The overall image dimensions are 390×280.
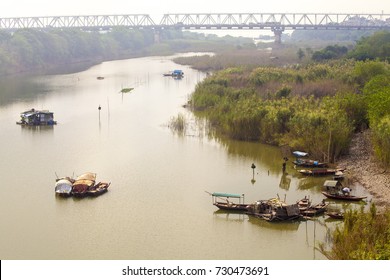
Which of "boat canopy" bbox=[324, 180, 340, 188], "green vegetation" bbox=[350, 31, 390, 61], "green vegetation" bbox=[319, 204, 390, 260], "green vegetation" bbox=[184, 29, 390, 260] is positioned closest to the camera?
"green vegetation" bbox=[319, 204, 390, 260]

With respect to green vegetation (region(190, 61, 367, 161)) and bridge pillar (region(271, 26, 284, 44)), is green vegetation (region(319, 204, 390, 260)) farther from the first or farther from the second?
bridge pillar (region(271, 26, 284, 44))

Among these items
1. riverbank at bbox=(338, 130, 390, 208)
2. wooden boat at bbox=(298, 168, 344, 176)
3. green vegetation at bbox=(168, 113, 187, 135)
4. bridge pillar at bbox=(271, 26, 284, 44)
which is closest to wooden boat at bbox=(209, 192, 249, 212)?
wooden boat at bbox=(298, 168, 344, 176)

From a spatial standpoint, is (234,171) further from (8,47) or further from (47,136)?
(8,47)

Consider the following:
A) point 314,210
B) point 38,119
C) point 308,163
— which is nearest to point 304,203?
point 314,210

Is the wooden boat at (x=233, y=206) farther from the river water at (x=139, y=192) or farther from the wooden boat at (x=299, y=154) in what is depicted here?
the wooden boat at (x=299, y=154)

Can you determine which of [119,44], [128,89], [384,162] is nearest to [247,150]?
[384,162]
